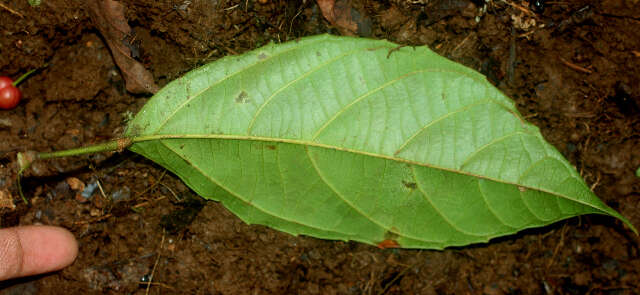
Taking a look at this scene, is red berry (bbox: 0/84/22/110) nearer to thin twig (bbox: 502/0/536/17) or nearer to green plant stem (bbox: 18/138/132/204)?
green plant stem (bbox: 18/138/132/204)

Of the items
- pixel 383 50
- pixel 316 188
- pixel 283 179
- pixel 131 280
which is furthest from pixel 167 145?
pixel 383 50

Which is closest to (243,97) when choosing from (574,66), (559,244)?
(574,66)

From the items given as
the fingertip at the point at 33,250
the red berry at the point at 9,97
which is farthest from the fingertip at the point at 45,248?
the red berry at the point at 9,97

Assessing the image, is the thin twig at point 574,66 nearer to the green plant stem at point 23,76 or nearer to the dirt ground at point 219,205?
the dirt ground at point 219,205

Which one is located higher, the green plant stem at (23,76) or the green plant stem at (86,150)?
the green plant stem at (23,76)

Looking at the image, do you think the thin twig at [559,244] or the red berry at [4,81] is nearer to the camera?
the red berry at [4,81]

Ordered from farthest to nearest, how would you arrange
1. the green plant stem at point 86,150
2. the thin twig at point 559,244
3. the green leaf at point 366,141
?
the thin twig at point 559,244
the green plant stem at point 86,150
the green leaf at point 366,141

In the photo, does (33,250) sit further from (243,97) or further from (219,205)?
Result: (243,97)

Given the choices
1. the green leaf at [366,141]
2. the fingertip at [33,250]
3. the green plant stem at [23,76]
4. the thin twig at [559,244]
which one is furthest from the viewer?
the thin twig at [559,244]

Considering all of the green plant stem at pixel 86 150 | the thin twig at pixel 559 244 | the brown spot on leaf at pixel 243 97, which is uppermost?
the brown spot on leaf at pixel 243 97
